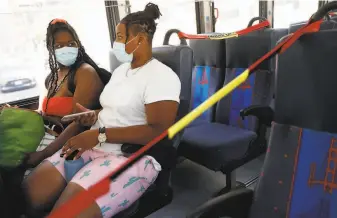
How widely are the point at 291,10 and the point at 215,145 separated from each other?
3928 mm

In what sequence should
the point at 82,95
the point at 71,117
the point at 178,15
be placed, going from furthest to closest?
the point at 178,15 → the point at 82,95 → the point at 71,117

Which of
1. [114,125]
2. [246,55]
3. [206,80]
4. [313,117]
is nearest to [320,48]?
[313,117]

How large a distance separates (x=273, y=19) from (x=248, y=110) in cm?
322

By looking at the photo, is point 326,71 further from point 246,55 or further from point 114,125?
point 246,55

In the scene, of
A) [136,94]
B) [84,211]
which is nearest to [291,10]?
[136,94]

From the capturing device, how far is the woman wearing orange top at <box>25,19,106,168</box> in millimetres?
1631

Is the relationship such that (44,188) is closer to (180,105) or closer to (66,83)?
(66,83)

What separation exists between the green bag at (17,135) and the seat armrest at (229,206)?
0.94 meters

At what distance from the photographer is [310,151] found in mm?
972

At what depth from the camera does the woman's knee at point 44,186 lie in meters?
1.38

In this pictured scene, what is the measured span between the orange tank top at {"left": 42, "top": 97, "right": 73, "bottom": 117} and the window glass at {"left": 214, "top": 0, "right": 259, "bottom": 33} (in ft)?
7.41

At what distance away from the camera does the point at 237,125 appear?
211 cm

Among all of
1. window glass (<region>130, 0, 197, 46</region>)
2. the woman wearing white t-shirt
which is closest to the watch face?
the woman wearing white t-shirt

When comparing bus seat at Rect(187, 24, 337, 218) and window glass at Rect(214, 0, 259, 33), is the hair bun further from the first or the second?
window glass at Rect(214, 0, 259, 33)
